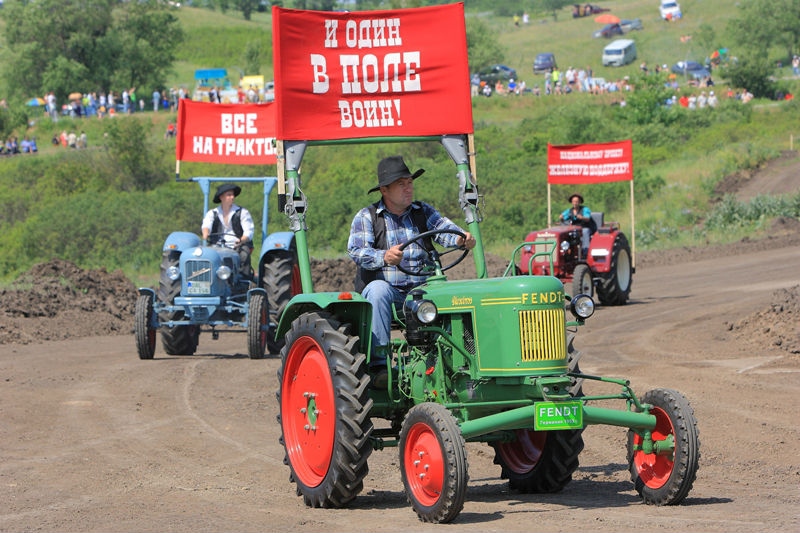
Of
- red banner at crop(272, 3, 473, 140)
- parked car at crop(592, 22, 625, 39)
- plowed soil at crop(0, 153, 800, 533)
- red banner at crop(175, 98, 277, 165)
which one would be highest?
parked car at crop(592, 22, 625, 39)

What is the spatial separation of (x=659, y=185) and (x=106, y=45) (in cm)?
3831

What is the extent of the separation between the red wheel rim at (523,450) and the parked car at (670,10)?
95.2 metres

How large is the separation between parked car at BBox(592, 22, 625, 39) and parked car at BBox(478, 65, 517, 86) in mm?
19078

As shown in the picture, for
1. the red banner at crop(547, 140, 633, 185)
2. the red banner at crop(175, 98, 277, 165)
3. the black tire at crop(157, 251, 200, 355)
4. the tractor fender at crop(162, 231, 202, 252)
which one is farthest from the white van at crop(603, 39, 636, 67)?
the black tire at crop(157, 251, 200, 355)

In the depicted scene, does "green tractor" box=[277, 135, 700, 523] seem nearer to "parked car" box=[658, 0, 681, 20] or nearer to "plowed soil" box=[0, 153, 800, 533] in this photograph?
"plowed soil" box=[0, 153, 800, 533]

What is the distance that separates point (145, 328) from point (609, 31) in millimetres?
84127

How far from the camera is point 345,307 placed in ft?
25.4

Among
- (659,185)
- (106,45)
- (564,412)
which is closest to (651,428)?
(564,412)

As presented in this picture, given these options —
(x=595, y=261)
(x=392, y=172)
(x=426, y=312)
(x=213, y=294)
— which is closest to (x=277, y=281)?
(x=213, y=294)

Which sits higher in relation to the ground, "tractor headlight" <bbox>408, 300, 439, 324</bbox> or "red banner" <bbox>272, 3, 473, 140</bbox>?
"red banner" <bbox>272, 3, 473, 140</bbox>

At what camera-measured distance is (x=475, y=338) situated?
7.00 metres

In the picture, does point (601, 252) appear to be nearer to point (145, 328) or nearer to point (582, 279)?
point (582, 279)

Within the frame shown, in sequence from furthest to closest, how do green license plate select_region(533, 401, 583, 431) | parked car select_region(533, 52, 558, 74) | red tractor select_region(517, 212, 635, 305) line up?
parked car select_region(533, 52, 558, 74) → red tractor select_region(517, 212, 635, 305) → green license plate select_region(533, 401, 583, 431)

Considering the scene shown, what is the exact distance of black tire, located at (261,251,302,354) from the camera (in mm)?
16062
